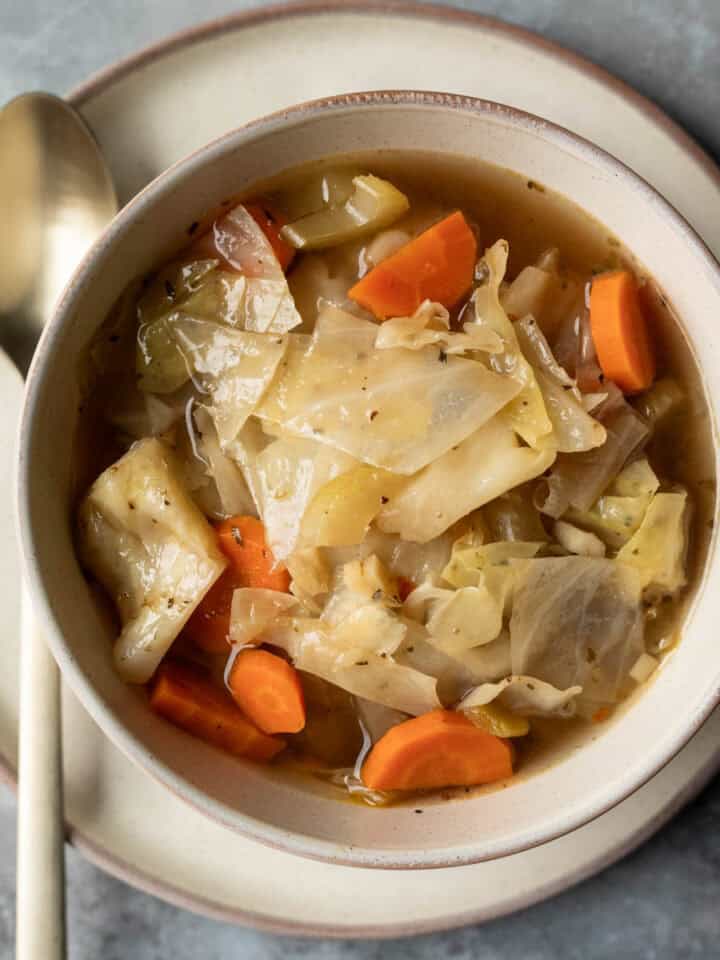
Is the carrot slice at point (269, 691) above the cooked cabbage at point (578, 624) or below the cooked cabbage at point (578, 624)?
below

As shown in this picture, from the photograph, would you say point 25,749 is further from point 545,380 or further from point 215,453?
point 545,380

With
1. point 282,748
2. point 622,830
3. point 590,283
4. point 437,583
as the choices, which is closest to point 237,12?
point 590,283

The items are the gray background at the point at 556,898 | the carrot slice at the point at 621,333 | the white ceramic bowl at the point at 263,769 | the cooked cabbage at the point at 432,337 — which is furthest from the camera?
the gray background at the point at 556,898

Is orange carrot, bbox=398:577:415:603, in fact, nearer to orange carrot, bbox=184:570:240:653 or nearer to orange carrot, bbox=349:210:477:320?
orange carrot, bbox=184:570:240:653

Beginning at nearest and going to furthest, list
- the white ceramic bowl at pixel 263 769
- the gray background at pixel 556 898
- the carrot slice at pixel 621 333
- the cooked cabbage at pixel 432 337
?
the white ceramic bowl at pixel 263 769, the cooked cabbage at pixel 432 337, the carrot slice at pixel 621 333, the gray background at pixel 556 898

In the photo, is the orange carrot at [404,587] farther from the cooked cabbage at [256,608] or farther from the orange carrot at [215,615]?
the orange carrot at [215,615]

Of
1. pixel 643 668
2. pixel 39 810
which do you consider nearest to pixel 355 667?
pixel 643 668

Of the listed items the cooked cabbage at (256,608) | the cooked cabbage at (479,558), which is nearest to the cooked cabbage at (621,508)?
the cooked cabbage at (479,558)
